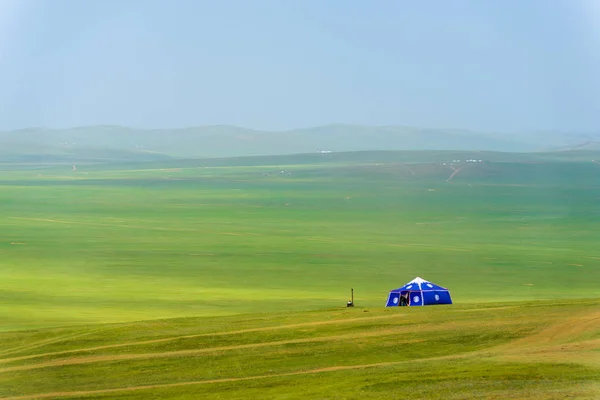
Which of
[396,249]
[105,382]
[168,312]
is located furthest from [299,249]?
[105,382]

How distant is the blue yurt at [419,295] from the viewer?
27.4 m

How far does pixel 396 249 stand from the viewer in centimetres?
4922

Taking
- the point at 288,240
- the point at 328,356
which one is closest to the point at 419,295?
the point at 328,356

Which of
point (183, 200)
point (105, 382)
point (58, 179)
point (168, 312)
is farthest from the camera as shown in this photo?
point (58, 179)

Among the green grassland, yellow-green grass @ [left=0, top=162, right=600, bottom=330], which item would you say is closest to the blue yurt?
the green grassland

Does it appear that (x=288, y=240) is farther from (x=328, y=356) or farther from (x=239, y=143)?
(x=239, y=143)

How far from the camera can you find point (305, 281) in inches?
1543

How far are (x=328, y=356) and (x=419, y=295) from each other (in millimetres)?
7201

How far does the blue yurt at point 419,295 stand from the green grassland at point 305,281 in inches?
24.7

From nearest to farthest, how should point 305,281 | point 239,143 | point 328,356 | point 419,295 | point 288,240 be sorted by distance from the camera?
point 328,356
point 419,295
point 305,281
point 288,240
point 239,143

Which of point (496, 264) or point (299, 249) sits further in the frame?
point (299, 249)

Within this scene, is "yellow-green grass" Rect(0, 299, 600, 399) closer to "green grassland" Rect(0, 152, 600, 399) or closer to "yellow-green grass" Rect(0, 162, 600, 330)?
"green grassland" Rect(0, 152, 600, 399)

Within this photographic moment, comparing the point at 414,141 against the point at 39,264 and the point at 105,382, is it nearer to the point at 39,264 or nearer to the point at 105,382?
the point at 39,264

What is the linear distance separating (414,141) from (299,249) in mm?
136144
